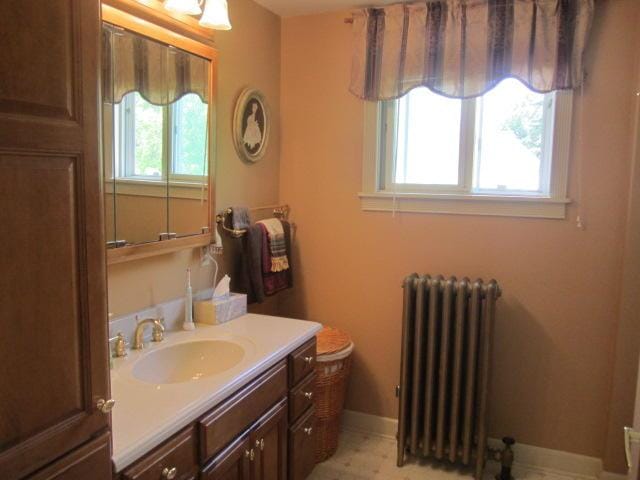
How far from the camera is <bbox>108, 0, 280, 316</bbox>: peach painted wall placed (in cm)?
192

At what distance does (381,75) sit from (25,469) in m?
2.21

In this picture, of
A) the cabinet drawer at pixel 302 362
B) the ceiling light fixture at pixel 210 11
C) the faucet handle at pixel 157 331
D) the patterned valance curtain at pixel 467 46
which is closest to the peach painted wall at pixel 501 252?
the patterned valance curtain at pixel 467 46

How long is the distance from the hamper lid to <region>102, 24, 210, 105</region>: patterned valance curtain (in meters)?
1.25

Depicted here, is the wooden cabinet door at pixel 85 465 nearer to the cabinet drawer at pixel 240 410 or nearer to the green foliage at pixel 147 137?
the cabinet drawer at pixel 240 410

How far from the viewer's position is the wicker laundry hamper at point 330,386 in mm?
2482

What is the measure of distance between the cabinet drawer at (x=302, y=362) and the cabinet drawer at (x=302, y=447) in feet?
0.61

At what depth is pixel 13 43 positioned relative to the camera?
2.71 ft

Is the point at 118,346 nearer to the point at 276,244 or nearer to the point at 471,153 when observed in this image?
the point at 276,244

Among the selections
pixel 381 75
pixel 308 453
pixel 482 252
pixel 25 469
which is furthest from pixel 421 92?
pixel 25 469

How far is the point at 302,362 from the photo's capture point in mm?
2053

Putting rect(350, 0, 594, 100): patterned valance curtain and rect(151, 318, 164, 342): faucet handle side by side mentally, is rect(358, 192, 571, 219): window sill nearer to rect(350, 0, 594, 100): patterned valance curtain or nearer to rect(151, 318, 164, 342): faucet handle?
rect(350, 0, 594, 100): patterned valance curtain

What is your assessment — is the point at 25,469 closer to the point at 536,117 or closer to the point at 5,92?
the point at 5,92

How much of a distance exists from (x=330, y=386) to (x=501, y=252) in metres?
1.04

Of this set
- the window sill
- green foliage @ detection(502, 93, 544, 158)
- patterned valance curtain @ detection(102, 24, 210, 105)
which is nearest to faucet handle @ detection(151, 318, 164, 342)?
patterned valance curtain @ detection(102, 24, 210, 105)
